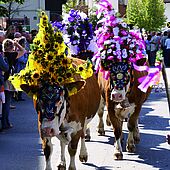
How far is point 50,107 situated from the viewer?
5.93m

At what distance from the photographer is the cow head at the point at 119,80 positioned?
7750 millimetres

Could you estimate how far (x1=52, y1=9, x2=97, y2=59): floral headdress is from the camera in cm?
1015

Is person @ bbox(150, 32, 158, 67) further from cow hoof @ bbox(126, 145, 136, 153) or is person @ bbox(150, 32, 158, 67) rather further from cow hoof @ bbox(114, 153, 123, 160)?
cow hoof @ bbox(114, 153, 123, 160)

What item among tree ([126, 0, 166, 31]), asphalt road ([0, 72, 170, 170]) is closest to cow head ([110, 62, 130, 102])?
asphalt road ([0, 72, 170, 170])

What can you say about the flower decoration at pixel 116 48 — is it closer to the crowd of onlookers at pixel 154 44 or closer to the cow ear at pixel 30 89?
the cow ear at pixel 30 89

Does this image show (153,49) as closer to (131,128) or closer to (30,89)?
(131,128)

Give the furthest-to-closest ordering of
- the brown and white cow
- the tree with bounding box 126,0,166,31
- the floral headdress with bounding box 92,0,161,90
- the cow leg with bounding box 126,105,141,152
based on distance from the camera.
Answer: the tree with bounding box 126,0,166,31 → the cow leg with bounding box 126,105,141,152 → the brown and white cow → the floral headdress with bounding box 92,0,161,90

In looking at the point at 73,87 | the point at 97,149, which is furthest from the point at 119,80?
the point at 73,87

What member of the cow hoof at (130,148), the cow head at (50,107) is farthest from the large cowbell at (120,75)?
the cow head at (50,107)

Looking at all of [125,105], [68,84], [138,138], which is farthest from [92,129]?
[68,84]

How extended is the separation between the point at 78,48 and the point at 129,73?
2430 millimetres

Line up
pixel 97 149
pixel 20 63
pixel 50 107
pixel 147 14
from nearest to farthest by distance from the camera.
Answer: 1. pixel 50 107
2. pixel 97 149
3. pixel 20 63
4. pixel 147 14

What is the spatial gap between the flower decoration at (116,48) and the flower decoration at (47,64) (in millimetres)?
Answer: 1598

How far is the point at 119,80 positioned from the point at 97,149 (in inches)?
58.3
